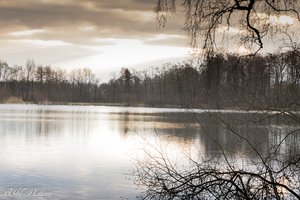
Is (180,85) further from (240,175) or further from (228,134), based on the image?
(240,175)

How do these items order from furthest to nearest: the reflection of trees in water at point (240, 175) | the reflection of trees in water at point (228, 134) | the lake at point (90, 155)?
1. the lake at point (90, 155)
2. the reflection of trees in water at point (228, 134)
3. the reflection of trees in water at point (240, 175)

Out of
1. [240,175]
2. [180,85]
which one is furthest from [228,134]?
[180,85]

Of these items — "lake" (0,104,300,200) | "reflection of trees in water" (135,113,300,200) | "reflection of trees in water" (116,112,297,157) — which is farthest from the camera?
"lake" (0,104,300,200)

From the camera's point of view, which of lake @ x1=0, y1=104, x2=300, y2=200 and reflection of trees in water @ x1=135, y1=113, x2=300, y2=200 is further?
lake @ x1=0, y1=104, x2=300, y2=200

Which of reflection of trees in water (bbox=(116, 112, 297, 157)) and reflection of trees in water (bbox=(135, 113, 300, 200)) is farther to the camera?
reflection of trees in water (bbox=(116, 112, 297, 157))

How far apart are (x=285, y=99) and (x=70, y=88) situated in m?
100

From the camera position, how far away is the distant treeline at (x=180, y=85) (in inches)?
213

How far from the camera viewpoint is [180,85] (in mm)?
44125

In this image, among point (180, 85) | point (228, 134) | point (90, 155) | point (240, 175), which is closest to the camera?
point (240, 175)

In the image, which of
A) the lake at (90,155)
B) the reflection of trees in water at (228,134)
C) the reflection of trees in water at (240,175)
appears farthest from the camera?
the lake at (90,155)

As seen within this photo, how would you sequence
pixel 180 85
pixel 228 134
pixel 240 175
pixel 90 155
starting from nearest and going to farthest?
pixel 240 175 < pixel 90 155 < pixel 228 134 < pixel 180 85

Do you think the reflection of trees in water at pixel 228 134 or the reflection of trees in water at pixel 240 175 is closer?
the reflection of trees in water at pixel 240 175

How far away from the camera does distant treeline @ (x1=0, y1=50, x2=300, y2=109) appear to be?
5.40 metres

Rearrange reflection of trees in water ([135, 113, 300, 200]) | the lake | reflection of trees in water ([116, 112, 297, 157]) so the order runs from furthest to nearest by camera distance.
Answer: the lake
reflection of trees in water ([116, 112, 297, 157])
reflection of trees in water ([135, 113, 300, 200])
